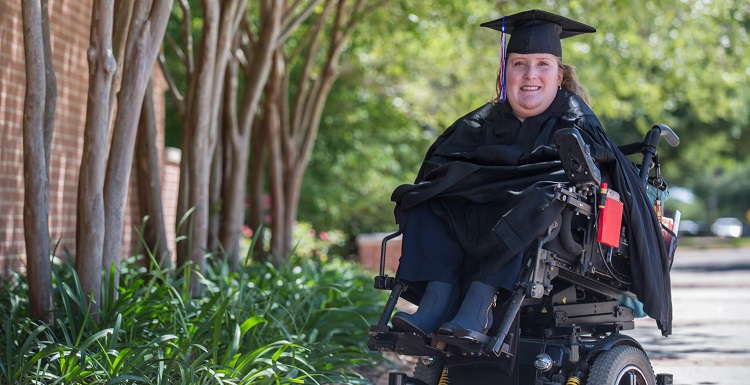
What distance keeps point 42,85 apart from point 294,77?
40.0ft

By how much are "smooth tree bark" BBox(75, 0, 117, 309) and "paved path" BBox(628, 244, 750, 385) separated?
13.4 ft

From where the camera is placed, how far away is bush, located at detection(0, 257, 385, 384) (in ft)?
16.3

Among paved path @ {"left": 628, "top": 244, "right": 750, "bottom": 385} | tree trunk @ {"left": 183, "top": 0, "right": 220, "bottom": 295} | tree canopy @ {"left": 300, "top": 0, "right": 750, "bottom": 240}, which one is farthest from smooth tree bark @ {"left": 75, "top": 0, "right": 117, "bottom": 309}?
tree canopy @ {"left": 300, "top": 0, "right": 750, "bottom": 240}

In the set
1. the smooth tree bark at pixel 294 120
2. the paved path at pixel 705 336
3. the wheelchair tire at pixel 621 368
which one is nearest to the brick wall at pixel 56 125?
the smooth tree bark at pixel 294 120

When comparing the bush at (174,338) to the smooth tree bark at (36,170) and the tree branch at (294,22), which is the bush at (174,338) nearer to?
the smooth tree bark at (36,170)

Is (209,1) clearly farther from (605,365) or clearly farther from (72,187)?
(605,365)

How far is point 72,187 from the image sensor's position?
9.37 metres

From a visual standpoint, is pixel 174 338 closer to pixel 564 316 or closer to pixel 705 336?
pixel 564 316

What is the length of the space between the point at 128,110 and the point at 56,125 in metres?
3.02

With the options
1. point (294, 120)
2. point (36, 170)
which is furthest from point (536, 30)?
point (294, 120)

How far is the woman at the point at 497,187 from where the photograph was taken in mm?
4422

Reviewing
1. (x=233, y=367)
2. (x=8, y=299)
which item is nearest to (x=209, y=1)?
(x=8, y=299)

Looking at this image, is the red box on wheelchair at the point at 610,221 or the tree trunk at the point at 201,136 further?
the tree trunk at the point at 201,136

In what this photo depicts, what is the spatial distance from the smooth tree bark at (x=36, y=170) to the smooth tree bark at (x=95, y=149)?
219 millimetres
